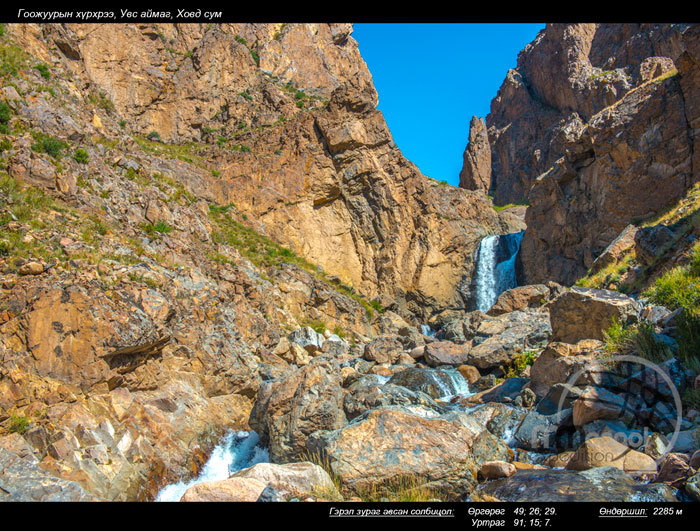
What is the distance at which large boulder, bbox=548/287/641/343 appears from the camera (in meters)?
10.4

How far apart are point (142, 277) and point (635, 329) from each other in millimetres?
13736

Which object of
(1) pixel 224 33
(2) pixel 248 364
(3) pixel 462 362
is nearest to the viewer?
(2) pixel 248 364

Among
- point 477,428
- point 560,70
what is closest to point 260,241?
point 477,428

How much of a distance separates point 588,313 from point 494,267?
27.2 metres

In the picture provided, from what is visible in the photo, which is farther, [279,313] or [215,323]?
[279,313]

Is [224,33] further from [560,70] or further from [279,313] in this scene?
[560,70]

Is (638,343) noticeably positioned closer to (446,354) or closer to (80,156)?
(446,354)

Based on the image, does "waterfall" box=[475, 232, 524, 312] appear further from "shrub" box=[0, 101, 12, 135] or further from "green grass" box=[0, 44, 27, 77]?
"green grass" box=[0, 44, 27, 77]

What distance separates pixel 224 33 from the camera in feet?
148

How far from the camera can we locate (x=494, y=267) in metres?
37.8

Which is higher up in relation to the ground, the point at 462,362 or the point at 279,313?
the point at 279,313

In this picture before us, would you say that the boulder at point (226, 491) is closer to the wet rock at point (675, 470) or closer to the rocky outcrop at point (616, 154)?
the wet rock at point (675, 470)

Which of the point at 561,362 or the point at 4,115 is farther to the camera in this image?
the point at 4,115

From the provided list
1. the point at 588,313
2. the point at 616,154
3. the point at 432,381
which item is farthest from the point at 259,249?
the point at 616,154
